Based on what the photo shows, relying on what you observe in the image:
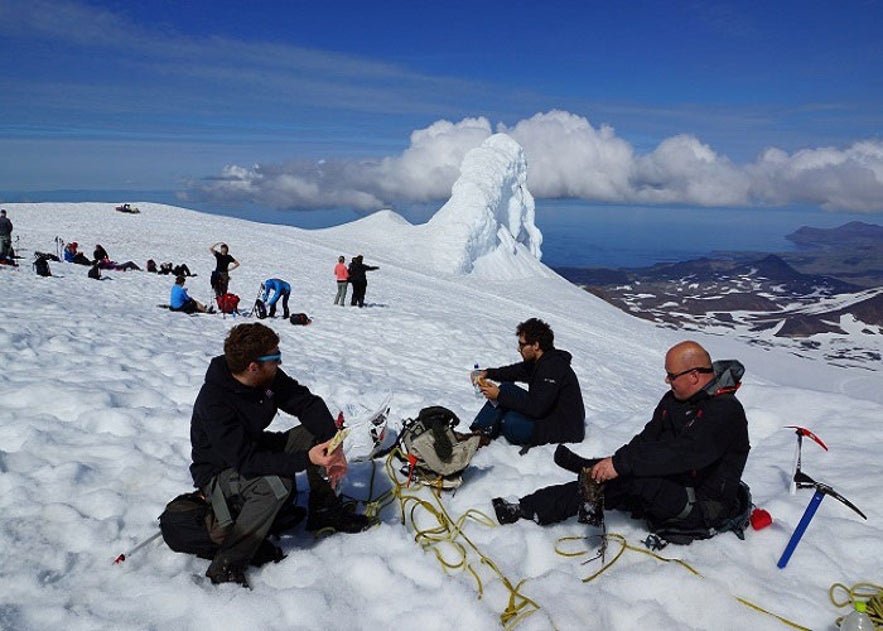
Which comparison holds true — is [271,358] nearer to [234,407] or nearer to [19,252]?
[234,407]

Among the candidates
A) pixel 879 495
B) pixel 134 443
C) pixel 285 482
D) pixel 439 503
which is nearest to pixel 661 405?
pixel 439 503

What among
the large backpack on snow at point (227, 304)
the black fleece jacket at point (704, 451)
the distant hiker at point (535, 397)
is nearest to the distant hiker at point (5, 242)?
the large backpack on snow at point (227, 304)

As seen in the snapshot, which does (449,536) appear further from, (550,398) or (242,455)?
(550,398)

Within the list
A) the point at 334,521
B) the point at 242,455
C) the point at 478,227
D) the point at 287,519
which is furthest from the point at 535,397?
the point at 478,227

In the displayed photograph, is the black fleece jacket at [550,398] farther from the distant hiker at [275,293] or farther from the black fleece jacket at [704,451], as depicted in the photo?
the distant hiker at [275,293]

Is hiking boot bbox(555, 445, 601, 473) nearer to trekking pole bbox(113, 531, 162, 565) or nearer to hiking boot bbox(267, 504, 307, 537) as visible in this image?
hiking boot bbox(267, 504, 307, 537)

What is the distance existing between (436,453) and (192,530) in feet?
8.36

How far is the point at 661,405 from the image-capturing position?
524 centimetres

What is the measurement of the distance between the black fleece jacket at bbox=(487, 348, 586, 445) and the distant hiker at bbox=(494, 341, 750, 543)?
1650 mm

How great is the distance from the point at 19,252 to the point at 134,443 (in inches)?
964

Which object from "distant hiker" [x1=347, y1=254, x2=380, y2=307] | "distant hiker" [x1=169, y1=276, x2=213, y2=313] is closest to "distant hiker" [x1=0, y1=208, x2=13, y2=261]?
"distant hiker" [x1=169, y1=276, x2=213, y2=313]

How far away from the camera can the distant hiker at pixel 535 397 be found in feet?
22.2

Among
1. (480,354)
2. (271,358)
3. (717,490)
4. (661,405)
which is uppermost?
(271,358)

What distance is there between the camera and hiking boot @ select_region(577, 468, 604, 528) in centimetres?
486
